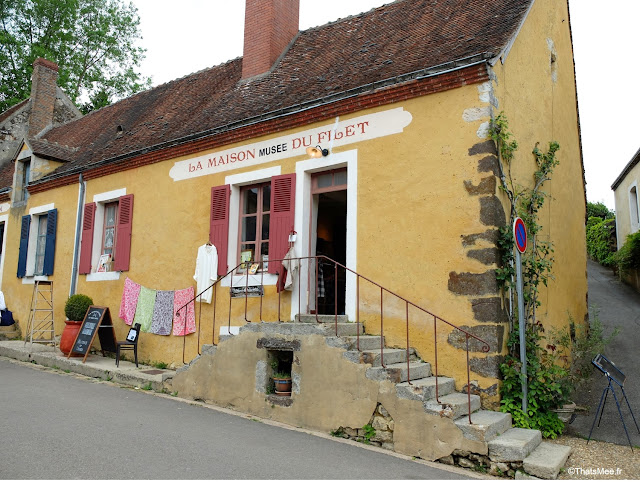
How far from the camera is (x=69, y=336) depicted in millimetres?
10086

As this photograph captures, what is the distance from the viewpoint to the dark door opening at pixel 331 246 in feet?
29.2

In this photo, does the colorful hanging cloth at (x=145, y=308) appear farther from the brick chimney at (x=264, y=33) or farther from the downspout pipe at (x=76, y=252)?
the brick chimney at (x=264, y=33)

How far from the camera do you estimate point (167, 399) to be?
7559 millimetres

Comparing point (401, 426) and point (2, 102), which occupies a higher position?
point (2, 102)

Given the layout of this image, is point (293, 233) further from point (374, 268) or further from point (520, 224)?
point (520, 224)

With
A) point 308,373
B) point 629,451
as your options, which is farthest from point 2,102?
point 629,451

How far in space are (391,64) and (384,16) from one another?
9.36 feet

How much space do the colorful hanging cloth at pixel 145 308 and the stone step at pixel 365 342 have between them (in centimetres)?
464

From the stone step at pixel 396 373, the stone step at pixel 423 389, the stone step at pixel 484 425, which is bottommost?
the stone step at pixel 484 425

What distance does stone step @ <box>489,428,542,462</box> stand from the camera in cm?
502

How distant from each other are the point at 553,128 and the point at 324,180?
4333 millimetres

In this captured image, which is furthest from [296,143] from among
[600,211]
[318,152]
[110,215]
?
[600,211]

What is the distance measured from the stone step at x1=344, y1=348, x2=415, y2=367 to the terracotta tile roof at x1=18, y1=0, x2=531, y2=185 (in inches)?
144

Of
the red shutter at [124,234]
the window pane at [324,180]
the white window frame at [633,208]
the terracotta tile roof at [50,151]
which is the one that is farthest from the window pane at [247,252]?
the white window frame at [633,208]
